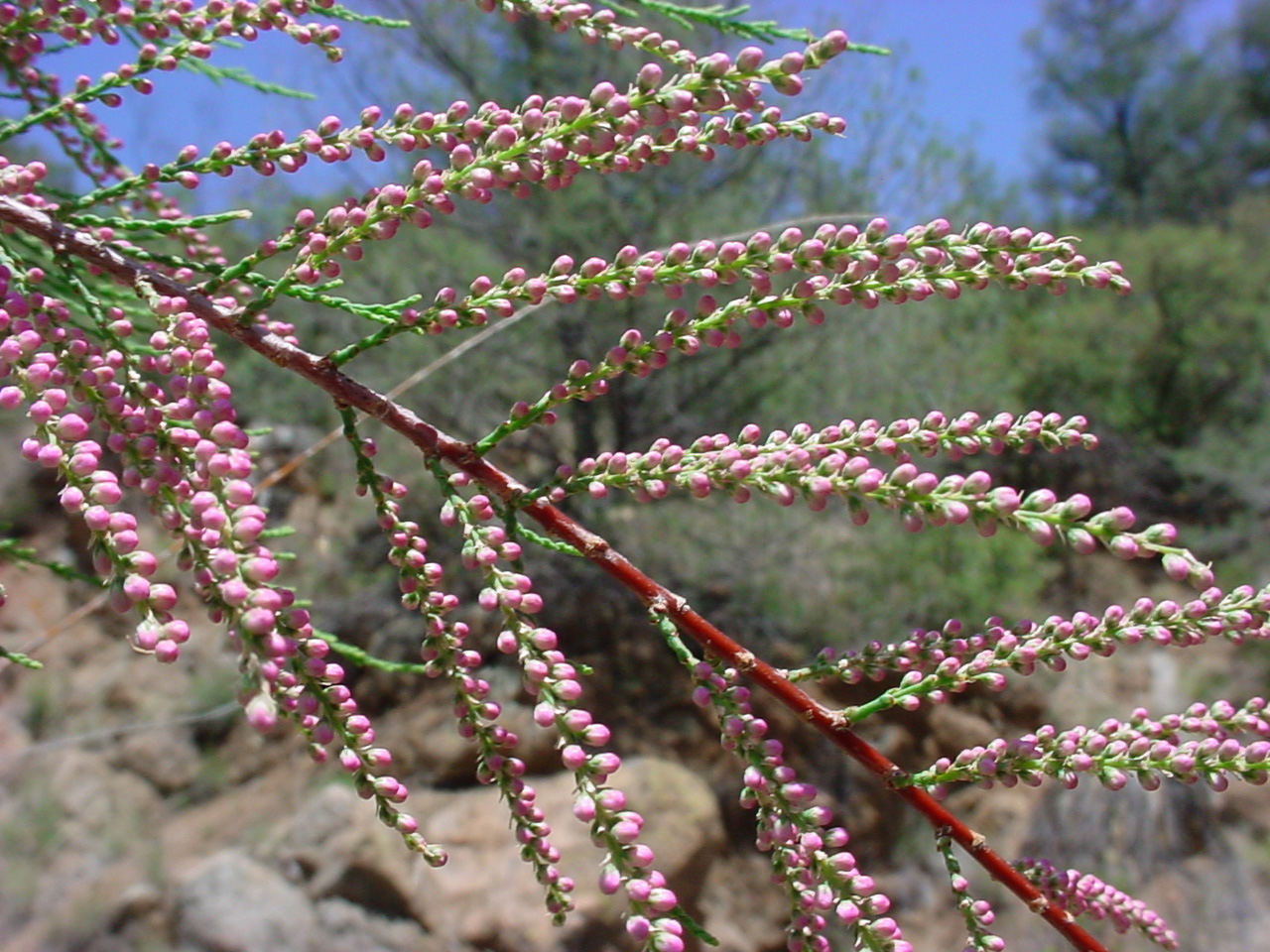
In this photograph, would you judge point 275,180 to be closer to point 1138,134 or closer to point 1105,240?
point 1105,240

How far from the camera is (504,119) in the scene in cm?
98

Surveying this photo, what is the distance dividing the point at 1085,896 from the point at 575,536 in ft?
2.38

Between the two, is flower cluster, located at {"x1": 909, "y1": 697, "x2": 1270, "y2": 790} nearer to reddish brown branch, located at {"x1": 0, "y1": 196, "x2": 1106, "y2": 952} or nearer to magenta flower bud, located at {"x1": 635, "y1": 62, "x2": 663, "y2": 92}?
reddish brown branch, located at {"x1": 0, "y1": 196, "x2": 1106, "y2": 952}

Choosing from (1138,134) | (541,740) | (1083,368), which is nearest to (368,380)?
(541,740)

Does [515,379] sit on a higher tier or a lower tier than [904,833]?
higher

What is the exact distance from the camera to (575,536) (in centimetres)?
98

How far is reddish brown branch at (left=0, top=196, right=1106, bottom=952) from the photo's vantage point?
3.23 ft

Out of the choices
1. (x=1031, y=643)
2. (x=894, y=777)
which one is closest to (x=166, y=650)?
(x=894, y=777)

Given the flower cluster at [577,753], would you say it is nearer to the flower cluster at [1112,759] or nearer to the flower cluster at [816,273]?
the flower cluster at [816,273]

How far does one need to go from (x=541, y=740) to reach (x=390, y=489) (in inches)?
245

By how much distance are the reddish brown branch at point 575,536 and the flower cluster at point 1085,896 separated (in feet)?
0.12

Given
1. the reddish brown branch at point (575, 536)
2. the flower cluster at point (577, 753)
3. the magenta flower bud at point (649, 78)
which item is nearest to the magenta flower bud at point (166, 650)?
the flower cluster at point (577, 753)

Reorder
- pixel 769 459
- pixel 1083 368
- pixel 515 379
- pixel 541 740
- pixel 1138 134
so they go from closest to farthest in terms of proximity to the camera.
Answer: pixel 769 459 → pixel 541 740 → pixel 515 379 → pixel 1083 368 → pixel 1138 134

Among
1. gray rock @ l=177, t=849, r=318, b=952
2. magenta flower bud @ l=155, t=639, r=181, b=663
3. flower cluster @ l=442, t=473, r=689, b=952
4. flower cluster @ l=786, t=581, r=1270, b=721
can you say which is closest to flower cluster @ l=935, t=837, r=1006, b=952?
flower cluster @ l=786, t=581, r=1270, b=721
